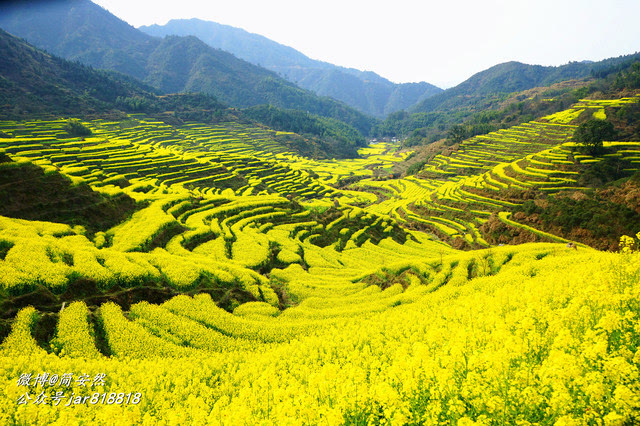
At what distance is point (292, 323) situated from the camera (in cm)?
1777

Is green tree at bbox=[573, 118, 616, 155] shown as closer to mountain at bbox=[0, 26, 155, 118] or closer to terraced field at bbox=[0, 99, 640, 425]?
terraced field at bbox=[0, 99, 640, 425]

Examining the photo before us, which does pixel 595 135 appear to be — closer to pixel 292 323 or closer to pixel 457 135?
pixel 457 135

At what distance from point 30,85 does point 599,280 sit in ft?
440

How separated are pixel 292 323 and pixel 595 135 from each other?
67230 mm

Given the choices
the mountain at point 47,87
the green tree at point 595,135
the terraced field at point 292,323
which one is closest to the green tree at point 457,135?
the green tree at point 595,135

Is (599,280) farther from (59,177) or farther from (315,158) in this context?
(315,158)

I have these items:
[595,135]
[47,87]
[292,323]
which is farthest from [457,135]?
[47,87]

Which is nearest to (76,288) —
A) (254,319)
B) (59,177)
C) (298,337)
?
(254,319)

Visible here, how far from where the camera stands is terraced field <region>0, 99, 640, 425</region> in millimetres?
6828

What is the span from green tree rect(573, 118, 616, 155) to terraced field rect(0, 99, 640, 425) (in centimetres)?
2881

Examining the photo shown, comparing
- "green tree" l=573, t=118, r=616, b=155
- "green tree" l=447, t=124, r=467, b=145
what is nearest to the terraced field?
"green tree" l=573, t=118, r=616, b=155

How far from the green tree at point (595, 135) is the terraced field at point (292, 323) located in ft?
94.5

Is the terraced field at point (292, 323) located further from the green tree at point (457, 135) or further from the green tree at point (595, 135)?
the green tree at point (457, 135)

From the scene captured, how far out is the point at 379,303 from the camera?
20406 millimetres
